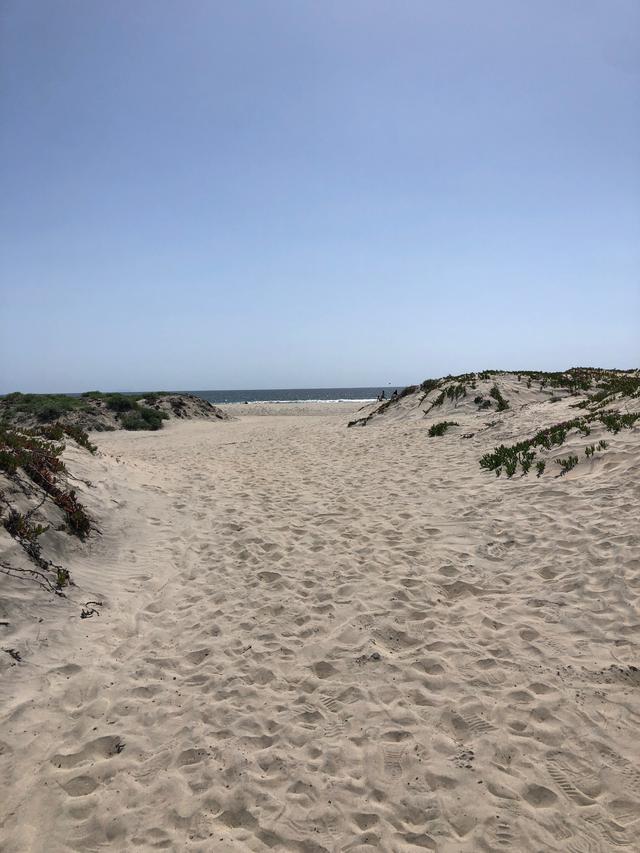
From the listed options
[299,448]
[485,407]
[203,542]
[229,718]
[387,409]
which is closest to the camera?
[229,718]

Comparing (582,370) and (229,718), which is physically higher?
(582,370)

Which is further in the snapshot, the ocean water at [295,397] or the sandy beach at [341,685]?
the ocean water at [295,397]

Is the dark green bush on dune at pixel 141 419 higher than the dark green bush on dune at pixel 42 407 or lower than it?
lower

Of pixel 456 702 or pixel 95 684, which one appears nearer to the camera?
pixel 456 702

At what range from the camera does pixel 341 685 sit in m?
4.78

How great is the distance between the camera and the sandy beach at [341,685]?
341cm

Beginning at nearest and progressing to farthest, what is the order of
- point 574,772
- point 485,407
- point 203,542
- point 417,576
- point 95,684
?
point 574,772
point 95,684
point 417,576
point 203,542
point 485,407

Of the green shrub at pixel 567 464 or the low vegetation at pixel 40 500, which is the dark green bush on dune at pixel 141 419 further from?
the green shrub at pixel 567 464

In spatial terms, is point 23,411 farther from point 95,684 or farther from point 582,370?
point 582,370

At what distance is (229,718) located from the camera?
439 centimetres

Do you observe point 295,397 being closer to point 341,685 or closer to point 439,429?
point 439,429

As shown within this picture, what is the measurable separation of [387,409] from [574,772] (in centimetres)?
2552

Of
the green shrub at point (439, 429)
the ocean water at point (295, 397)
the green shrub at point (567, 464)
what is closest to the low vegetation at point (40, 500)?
the green shrub at point (567, 464)

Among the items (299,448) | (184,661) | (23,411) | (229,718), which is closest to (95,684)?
(184,661)
